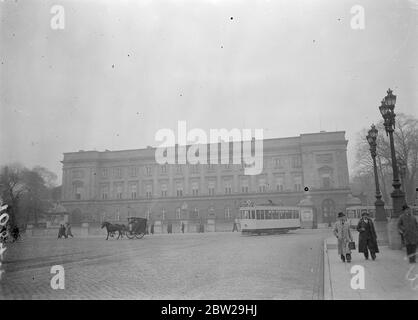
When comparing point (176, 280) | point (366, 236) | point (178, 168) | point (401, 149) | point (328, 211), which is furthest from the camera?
point (178, 168)

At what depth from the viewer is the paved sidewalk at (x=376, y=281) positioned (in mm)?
6328

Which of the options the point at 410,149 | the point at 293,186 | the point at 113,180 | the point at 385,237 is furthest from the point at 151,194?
the point at 385,237

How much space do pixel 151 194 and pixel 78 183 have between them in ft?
41.4

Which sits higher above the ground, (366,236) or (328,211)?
(366,236)

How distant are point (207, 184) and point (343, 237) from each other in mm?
48918

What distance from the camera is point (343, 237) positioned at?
11.0 m

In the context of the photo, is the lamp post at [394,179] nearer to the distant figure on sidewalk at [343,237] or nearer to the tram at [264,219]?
the distant figure on sidewalk at [343,237]

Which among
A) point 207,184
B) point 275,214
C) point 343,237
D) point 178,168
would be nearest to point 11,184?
point 343,237

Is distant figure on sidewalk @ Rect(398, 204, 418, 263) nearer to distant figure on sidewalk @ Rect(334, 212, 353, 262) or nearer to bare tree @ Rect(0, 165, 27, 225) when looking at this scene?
distant figure on sidewalk @ Rect(334, 212, 353, 262)

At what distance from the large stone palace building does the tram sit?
17.7m

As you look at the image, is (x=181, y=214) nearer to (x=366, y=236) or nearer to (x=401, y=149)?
(x=401, y=149)

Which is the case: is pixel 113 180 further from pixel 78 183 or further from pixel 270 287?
pixel 270 287

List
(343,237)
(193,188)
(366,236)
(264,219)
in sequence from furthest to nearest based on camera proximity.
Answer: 1. (193,188)
2. (264,219)
3. (366,236)
4. (343,237)

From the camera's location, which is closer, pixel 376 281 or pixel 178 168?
pixel 376 281
